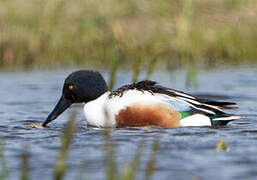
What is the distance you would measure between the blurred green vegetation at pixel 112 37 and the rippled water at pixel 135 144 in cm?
211

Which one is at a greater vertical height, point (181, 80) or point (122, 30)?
point (122, 30)

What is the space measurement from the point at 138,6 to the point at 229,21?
1.84 m

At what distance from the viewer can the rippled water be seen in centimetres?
450

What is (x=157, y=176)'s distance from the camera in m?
4.38

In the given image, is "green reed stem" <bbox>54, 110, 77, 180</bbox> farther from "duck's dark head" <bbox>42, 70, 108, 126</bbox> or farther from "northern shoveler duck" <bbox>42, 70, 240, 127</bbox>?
"duck's dark head" <bbox>42, 70, 108, 126</bbox>

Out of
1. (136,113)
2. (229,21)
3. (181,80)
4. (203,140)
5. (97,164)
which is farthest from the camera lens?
(229,21)

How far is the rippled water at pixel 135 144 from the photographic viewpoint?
4.50 m

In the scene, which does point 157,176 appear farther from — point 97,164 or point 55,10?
point 55,10

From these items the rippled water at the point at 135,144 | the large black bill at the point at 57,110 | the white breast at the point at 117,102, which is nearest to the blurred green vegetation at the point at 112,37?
the rippled water at the point at 135,144

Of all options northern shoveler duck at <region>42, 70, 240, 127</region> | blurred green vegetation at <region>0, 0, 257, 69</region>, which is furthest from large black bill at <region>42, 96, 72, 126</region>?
blurred green vegetation at <region>0, 0, 257, 69</region>

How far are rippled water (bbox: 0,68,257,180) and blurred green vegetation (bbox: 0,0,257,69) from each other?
2.11 metres

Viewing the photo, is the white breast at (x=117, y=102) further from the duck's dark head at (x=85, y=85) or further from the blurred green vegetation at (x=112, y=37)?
the blurred green vegetation at (x=112, y=37)

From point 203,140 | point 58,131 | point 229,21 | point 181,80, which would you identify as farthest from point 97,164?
point 229,21

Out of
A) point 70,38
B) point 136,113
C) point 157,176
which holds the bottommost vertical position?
point 157,176
